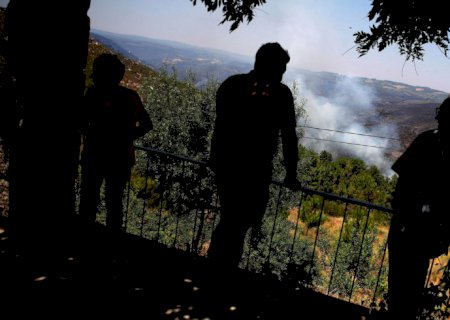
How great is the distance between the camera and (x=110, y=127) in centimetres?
A: 329

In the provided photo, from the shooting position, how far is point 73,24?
112 inches

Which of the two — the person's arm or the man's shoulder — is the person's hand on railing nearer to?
the person's arm

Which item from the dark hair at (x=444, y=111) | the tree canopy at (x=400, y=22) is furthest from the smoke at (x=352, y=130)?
the dark hair at (x=444, y=111)

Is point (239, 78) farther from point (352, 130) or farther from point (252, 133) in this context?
point (352, 130)

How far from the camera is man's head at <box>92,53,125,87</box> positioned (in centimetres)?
310

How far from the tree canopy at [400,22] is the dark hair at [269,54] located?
83 centimetres

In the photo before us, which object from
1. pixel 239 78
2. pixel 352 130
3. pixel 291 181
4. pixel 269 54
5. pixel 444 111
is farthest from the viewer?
pixel 352 130

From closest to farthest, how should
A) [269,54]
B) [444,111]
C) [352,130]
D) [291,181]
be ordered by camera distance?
[444,111]
[269,54]
[291,181]
[352,130]

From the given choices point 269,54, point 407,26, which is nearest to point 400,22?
point 407,26

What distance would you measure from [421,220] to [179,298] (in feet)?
7.19

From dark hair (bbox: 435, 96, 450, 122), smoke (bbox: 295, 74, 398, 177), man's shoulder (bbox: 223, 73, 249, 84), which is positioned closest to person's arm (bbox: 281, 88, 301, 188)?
man's shoulder (bbox: 223, 73, 249, 84)

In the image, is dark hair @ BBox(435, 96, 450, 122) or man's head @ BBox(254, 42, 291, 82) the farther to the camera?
man's head @ BBox(254, 42, 291, 82)

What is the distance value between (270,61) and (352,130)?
426 feet

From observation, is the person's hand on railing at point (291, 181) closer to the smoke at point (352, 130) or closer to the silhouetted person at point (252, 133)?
the silhouetted person at point (252, 133)
